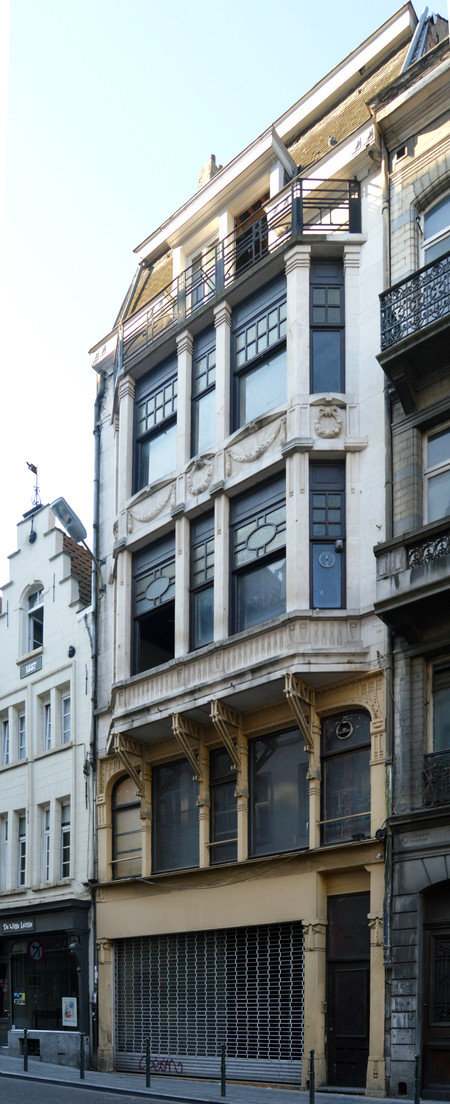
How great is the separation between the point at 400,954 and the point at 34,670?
55.6 ft

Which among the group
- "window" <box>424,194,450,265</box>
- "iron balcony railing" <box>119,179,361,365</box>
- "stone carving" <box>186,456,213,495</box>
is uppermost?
"iron balcony railing" <box>119,179,361,365</box>

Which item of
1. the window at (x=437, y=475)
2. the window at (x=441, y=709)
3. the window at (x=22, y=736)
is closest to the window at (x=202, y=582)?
the window at (x=437, y=475)

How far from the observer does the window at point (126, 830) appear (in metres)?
28.4

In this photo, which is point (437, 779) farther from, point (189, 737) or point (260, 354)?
point (260, 354)

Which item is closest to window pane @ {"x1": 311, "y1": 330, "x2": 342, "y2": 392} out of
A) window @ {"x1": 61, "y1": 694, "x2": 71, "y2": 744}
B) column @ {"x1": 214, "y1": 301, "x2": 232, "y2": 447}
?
column @ {"x1": 214, "y1": 301, "x2": 232, "y2": 447}

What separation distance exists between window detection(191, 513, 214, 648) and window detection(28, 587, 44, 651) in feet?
31.1

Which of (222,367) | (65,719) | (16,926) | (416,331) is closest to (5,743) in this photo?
(65,719)

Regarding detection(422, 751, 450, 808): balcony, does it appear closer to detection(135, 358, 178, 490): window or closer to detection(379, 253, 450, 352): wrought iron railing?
detection(379, 253, 450, 352): wrought iron railing

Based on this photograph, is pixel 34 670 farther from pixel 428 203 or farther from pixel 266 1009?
pixel 428 203

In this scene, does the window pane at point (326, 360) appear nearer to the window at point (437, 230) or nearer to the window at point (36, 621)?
the window at point (437, 230)

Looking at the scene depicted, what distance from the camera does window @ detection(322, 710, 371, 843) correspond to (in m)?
22.0

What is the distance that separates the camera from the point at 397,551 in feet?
68.1

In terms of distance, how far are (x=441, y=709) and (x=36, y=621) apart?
17.7 meters

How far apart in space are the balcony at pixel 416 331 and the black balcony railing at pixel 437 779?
236 inches
